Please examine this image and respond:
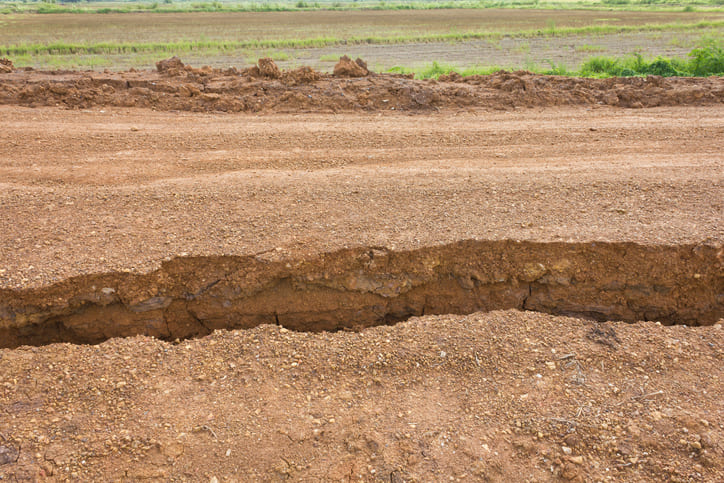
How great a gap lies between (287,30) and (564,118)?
756 inches

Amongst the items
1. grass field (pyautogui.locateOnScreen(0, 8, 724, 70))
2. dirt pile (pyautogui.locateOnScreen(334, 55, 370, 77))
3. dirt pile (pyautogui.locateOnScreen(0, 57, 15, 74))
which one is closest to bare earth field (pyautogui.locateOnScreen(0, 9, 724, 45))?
grass field (pyautogui.locateOnScreen(0, 8, 724, 70))

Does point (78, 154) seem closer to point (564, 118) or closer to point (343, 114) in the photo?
point (343, 114)

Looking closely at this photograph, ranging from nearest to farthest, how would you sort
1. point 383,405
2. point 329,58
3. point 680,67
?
point 383,405 → point 680,67 → point 329,58

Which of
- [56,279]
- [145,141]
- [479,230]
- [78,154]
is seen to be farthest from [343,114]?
[56,279]

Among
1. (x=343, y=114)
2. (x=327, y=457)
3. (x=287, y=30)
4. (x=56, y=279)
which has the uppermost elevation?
(x=287, y=30)

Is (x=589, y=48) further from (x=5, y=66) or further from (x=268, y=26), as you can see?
(x=5, y=66)

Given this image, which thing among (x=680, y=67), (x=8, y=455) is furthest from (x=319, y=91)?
(x=680, y=67)

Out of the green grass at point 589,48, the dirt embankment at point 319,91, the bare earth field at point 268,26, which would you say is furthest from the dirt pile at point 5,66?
the green grass at point 589,48

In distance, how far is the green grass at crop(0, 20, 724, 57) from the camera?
675 inches

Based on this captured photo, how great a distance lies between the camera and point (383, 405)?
121 inches

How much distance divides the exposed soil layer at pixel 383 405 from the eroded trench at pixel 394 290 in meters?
0.58

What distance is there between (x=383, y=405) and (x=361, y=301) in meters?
Result: 1.29

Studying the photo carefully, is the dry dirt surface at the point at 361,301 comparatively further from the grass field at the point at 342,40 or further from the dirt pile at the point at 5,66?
the grass field at the point at 342,40

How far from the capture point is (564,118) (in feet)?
24.2
